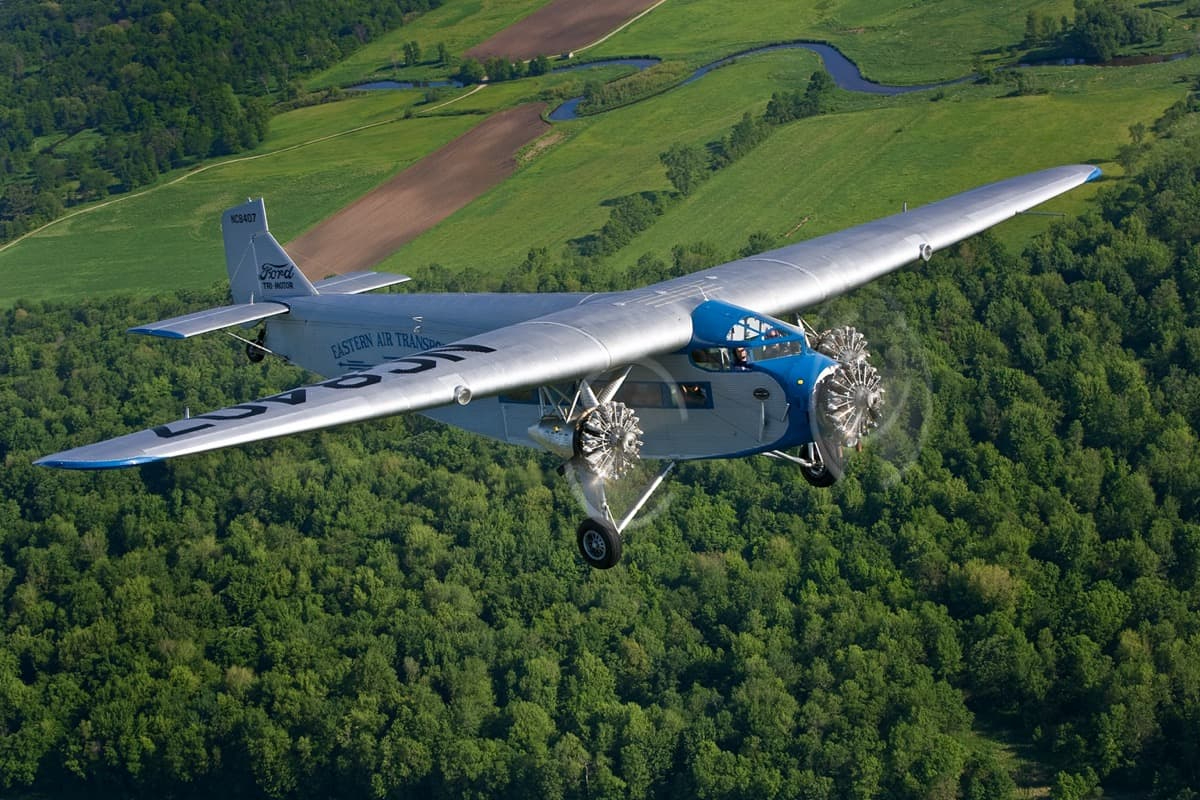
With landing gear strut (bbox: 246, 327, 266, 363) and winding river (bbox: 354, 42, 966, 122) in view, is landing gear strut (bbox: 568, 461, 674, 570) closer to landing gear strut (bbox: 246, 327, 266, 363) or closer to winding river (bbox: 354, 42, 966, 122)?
landing gear strut (bbox: 246, 327, 266, 363)

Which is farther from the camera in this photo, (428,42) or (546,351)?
(428,42)

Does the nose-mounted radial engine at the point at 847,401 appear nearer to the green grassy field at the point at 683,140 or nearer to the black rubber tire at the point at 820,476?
the black rubber tire at the point at 820,476

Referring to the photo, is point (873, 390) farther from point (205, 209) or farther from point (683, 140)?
point (205, 209)

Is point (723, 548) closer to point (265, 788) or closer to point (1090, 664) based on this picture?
point (1090, 664)

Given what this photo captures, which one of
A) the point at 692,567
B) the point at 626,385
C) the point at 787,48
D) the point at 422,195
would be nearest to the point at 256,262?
the point at 626,385

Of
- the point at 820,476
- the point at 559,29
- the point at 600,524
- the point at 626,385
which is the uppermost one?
the point at 626,385

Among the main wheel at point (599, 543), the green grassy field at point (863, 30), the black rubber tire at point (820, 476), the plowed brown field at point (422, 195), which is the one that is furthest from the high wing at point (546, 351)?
the green grassy field at point (863, 30)
